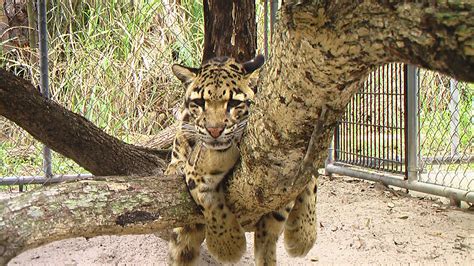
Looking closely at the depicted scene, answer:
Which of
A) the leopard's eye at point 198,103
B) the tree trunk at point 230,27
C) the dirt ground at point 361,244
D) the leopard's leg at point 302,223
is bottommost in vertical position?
the dirt ground at point 361,244

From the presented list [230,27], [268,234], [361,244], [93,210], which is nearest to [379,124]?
[361,244]

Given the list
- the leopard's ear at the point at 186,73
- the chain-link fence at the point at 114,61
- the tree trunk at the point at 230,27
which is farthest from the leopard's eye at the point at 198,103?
the chain-link fence at the point at 114,61

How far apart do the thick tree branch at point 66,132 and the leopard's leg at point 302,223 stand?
121cm

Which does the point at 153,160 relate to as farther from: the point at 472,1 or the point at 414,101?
the point at 472,1

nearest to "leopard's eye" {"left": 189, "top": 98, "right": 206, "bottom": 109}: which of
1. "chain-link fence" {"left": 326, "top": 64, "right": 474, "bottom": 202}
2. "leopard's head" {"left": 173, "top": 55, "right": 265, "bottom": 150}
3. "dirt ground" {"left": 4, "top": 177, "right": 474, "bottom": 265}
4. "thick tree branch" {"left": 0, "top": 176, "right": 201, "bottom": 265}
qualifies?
"leopard's head" {"left": 173, "top": 55, "right": 265, "bottom": 150}

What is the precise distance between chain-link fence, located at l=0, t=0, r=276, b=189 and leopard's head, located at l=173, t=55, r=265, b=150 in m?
3.40

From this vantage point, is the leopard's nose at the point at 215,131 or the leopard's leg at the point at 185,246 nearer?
the leopard's nose at the point at 215,131

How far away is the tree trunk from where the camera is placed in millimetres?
4277

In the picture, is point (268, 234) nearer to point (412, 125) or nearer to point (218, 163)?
point (218, 163)

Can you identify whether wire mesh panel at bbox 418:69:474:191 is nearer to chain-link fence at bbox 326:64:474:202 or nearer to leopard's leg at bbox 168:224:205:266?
chain-link fence at bbox 326:64:474:202

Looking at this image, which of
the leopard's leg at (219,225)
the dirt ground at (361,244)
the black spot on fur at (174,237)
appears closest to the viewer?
the leopard's leg at (219,225)

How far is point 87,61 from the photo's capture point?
7.12 m

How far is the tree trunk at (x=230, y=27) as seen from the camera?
4277 mm

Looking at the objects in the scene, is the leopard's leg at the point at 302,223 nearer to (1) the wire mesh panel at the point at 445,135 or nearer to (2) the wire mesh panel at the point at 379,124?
(1) the wire mesh panel at the point at 445,135
